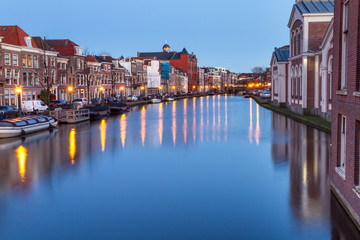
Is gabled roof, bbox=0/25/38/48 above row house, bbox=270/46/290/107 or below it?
above

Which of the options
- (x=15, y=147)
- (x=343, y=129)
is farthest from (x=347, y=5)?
(x=15, y=147)

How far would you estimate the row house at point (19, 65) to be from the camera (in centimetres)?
5322

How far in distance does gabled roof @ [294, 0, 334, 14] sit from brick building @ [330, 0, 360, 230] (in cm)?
3047

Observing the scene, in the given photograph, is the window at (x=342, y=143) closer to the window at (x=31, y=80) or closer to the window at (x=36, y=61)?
the window at (x=31, y=80)

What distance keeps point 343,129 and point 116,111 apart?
1924 inches

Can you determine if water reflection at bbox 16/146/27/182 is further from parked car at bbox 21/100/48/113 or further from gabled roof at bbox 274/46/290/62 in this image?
gabled roof at bbox 274/46/290/62

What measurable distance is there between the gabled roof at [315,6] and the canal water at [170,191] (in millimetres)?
19938

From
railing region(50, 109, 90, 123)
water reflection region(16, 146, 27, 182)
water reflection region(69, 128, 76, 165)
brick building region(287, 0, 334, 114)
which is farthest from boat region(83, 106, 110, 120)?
water reflection region(16, 146, 27, 182)

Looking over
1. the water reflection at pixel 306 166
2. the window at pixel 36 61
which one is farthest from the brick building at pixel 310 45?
the window at pixel 36 61

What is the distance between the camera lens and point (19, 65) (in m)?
57.0

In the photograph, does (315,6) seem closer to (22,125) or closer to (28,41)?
(22,125)

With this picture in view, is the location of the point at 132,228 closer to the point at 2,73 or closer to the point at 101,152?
the point at 101,152

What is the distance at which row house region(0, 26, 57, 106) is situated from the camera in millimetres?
53219

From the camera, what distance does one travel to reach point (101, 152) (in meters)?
23.8
